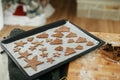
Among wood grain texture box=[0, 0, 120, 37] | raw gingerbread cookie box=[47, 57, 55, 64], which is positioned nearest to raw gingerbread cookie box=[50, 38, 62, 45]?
raw gingerbread cookie box=[47, 57, 55, 64]

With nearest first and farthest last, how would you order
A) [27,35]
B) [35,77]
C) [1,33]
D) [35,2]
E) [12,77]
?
1. [35,77]
2. [12,77]
3. [27,35]
4. [1,33]
5. [35,2]

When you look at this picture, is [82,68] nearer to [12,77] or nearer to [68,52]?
[68,52]

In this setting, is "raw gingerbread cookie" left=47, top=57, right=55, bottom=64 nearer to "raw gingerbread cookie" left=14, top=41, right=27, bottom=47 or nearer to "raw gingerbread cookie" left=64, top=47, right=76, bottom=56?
"raw gingerbread cookie" left=64, top=47, right=76, bottom=56

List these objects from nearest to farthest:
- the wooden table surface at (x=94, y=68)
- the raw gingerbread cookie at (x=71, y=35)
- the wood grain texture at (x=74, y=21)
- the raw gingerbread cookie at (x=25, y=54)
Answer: the wooden table surface at (x=94, y=68) < the raw gingerbread cookie at (x=25, y=54) < the raw gingerbread cookie at (x=71, y=35) < the wood grain texture at (x=74, y=21)

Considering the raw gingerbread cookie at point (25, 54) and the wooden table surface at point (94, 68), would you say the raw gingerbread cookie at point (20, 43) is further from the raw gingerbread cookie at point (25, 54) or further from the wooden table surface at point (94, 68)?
the wooden table surface at point (94, 68)

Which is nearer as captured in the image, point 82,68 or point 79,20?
point 82,68

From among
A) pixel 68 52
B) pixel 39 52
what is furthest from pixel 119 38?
pixel 39 52

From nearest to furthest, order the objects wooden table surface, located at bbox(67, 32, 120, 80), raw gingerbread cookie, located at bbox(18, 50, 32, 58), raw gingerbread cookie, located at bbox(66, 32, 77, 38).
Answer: wooden table surface, located at bbox(67, 32, 120, 80) → raw gingerbread cookie, located at bbox(18, 50, 32, 58) → raw gingerbread cookie, located at bbox(66, 32, 77, 38)

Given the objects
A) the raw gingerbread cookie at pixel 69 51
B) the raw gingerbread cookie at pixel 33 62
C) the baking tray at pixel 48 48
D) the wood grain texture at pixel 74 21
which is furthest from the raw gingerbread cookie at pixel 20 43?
the wood grain texture at pixel 74 21
